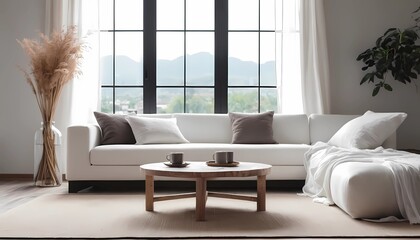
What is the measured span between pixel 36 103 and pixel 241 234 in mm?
4098

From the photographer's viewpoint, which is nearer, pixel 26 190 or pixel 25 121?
pixel 26 190

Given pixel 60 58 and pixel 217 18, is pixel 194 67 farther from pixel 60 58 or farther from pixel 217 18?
pixel 60 58

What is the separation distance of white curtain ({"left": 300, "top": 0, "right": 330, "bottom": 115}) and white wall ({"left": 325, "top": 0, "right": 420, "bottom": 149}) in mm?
165

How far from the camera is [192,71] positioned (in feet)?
23.2

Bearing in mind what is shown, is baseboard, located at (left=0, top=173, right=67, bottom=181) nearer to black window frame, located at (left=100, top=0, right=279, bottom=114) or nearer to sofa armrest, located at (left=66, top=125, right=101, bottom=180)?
black window frame, located at (left=100, top=0, right=279, bottom=114)

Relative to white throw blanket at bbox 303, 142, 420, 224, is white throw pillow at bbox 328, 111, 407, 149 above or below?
above

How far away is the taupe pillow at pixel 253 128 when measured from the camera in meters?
6.11

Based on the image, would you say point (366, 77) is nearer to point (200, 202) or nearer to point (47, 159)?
point (200, 202)

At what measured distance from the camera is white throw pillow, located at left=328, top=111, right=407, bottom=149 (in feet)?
18.5

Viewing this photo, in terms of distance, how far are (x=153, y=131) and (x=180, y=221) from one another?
2.06 m

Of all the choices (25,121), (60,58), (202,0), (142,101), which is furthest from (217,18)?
(25,121)

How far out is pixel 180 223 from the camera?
3.99 metres

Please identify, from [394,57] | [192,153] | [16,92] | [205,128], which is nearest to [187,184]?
[192,153]

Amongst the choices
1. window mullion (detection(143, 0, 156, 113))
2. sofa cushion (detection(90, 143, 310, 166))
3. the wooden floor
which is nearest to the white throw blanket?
sofa cushion (detection(90, 143, 310, 166))
